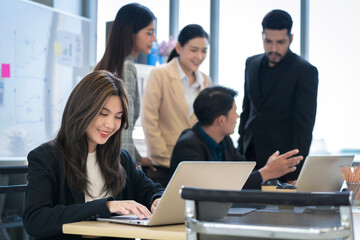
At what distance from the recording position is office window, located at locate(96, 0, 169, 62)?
4.61 metres

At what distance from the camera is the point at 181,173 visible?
1482 millimetres

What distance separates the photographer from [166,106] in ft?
11.7

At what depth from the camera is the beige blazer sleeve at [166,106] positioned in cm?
349

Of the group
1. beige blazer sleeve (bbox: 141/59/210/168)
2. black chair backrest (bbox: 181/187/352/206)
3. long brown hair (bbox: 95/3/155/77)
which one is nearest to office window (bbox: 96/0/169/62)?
beige blazer sleeve (bbox: 141/59/210/168)

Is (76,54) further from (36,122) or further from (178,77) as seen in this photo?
(178,77)

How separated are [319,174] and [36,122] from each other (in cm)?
226

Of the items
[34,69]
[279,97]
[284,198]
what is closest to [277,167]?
[279,97]

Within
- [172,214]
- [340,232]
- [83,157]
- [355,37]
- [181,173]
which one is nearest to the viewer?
[340,232]

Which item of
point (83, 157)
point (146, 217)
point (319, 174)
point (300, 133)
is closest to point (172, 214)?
point (146, 217)

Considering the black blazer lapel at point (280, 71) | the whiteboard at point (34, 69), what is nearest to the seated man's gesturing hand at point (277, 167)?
the black blazer lapel at point (280, 71)

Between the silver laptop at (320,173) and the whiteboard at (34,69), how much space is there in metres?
2.17

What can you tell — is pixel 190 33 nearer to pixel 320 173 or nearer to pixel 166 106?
pixel 166 106

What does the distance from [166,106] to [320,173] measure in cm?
144

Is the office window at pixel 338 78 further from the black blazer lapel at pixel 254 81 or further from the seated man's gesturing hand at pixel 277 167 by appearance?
the seated man's gesturing hand at pixel 277 167
